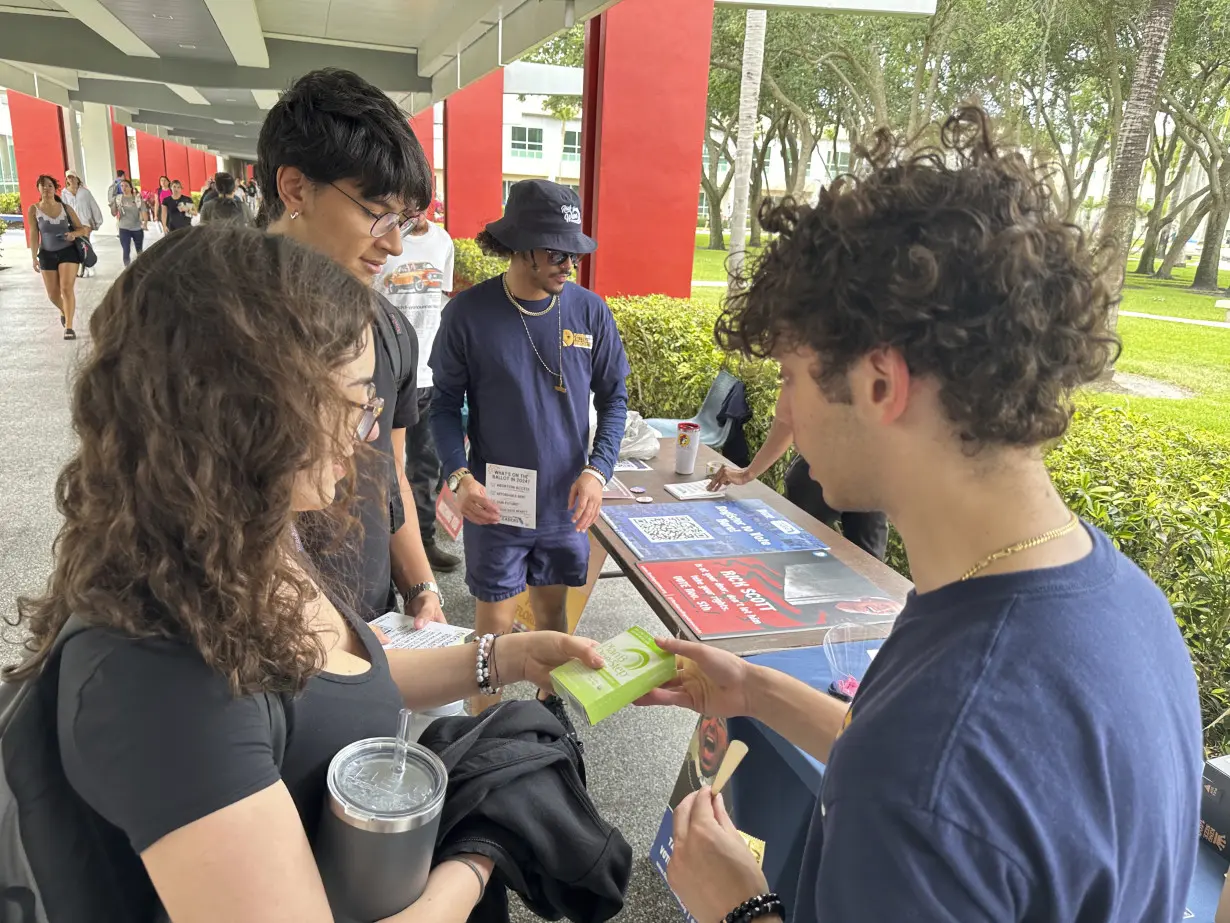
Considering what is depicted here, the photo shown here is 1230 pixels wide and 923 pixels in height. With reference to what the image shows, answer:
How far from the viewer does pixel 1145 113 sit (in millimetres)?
5082

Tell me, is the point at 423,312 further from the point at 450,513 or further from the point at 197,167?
the point at 197,167

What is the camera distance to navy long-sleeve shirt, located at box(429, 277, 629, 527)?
2641 mm

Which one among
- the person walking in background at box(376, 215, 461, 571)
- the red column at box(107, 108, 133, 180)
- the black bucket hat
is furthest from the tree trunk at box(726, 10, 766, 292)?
the red column at box(107, 108, 133, 180)

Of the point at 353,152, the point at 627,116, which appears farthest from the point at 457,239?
the point at 353,152

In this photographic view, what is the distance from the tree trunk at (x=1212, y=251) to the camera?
961 centimetres

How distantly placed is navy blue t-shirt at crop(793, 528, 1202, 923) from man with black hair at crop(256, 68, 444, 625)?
127cm

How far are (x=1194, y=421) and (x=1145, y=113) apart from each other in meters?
2.02

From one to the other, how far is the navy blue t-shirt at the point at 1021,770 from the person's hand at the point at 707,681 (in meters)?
0.71

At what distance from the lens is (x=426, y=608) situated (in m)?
2.01

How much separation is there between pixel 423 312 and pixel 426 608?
237 centimetres

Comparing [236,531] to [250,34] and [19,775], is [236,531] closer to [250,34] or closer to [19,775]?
[19,775]

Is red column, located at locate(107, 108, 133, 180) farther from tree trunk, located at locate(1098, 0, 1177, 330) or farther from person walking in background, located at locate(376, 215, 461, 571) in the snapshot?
tree trunk, located at locate(1098, 0, 1177, 330)

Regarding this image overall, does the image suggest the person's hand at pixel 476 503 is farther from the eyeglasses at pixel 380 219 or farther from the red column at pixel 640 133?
the red column at pixel 640 133

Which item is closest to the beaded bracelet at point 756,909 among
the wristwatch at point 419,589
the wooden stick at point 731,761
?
the wooden stick at point 731,761
